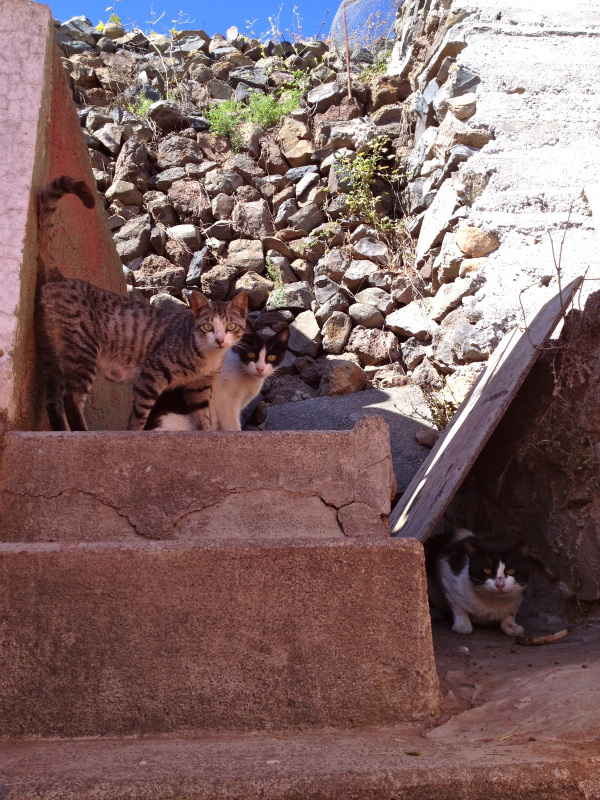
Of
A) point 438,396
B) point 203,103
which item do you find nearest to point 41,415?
point 438,396

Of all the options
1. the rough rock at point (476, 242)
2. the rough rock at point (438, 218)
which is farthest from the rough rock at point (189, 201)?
the rough rock at point (476, 242)

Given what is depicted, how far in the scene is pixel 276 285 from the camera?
6.57m

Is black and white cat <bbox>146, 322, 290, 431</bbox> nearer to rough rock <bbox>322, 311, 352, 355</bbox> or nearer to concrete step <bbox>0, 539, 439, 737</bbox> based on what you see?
rough rock <bbox>322, 311, 352, 355</bbox>

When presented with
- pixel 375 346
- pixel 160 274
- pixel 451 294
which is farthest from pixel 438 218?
pixel 160 274

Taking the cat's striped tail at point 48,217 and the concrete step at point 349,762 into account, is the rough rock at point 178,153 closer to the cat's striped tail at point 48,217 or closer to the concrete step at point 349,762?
the cat's striped tail at point 48,217

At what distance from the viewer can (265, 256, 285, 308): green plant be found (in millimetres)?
6379

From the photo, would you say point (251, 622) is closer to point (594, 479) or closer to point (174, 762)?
point (174, 762)

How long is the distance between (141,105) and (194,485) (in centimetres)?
698

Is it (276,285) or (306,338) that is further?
(276,285)

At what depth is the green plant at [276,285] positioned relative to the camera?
638 centimetres

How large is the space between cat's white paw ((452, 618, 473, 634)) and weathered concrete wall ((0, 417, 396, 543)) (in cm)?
124

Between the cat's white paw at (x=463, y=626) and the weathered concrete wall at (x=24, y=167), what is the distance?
2.16m

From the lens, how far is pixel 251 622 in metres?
1.81

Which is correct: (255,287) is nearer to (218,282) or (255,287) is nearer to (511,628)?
(218,282)
